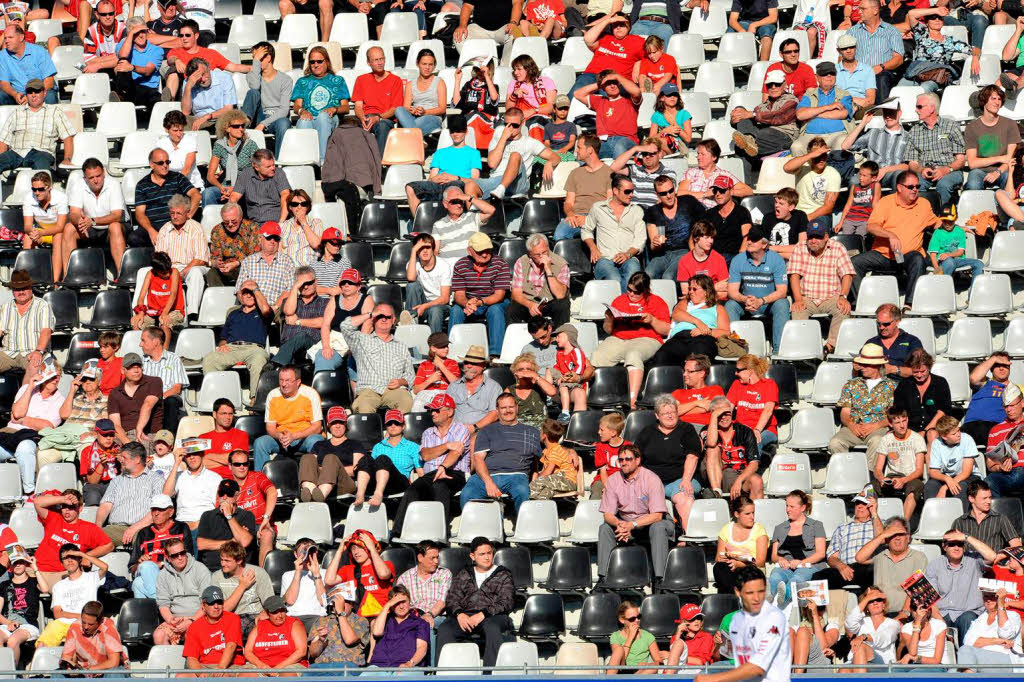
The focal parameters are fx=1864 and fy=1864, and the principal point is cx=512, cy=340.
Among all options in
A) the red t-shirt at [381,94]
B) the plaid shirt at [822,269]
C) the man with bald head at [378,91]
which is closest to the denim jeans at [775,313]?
the plaid shirt at [822,269]

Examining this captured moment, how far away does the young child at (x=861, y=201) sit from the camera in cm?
1427

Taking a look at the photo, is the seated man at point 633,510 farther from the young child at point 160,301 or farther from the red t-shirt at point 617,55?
the red t-shirt at point 617,55

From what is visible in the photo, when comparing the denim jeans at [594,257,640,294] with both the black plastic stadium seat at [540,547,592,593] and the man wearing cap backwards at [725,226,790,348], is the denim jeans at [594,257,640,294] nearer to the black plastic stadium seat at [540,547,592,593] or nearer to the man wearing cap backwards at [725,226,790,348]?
the man wearing cap backwards at [725,226,790,348]

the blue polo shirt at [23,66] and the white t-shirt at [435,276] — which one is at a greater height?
the blue polo shirt at [23,66]

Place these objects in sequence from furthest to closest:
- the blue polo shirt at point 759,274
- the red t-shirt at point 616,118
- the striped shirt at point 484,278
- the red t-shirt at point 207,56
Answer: the red t-shirt at point 207,56 < the red t-shirt at point 616,118 < the striped shirt at point 484,278 < the blue polo shirt at point 759,274

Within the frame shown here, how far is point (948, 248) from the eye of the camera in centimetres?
1406

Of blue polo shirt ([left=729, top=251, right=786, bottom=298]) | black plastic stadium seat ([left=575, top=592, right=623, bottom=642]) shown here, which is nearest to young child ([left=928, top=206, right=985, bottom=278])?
blue polo shirt ([left=729, top=251, right=786, bottom=298])

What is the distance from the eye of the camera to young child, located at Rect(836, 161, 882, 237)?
1427 centimetres

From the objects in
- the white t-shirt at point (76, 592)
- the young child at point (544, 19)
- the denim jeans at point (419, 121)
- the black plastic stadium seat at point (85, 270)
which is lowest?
the white t-shirt at point (76, 592)

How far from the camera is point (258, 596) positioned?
1195 cm

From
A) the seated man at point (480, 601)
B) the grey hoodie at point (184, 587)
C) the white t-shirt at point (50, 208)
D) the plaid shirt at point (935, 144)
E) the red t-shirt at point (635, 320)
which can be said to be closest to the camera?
the seated man at point (480, 601)

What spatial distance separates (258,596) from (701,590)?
285 centimetres

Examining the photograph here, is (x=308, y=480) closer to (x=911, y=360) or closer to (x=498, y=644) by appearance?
(x=498, y=644)

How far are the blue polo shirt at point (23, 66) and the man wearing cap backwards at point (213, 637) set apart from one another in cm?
649
